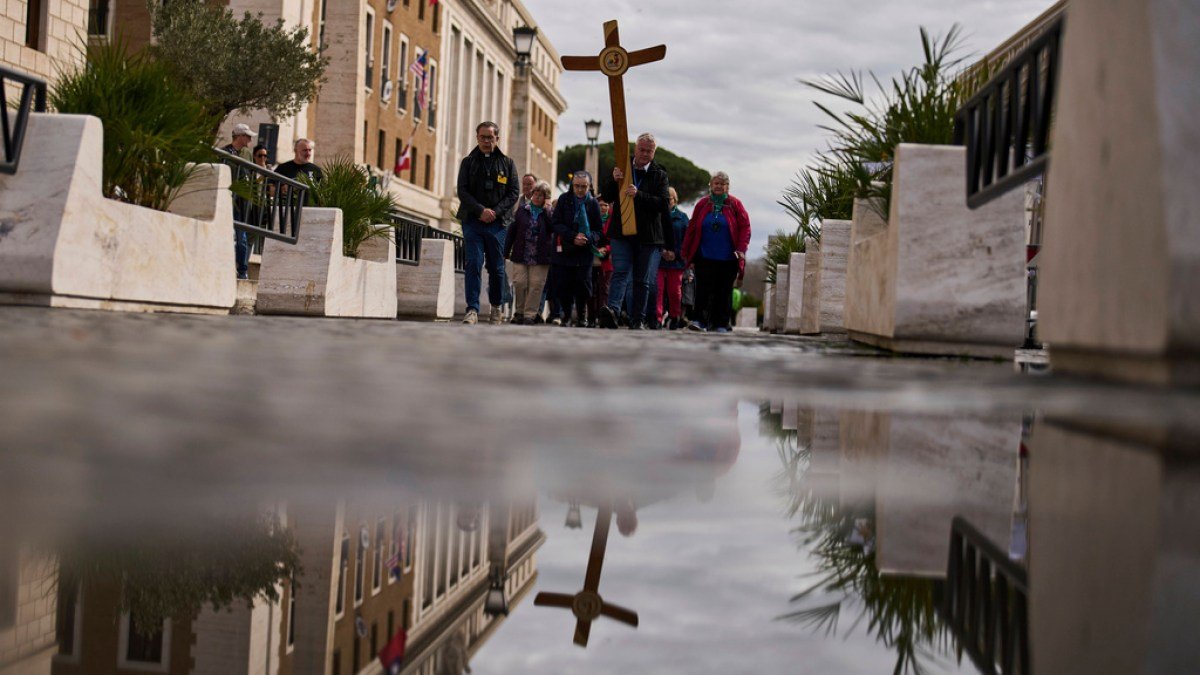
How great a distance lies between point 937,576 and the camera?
74.7 inches

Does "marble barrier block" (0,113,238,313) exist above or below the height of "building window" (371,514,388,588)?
Result: above

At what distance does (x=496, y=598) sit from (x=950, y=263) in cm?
677

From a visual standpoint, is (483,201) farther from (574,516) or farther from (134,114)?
(574,516)

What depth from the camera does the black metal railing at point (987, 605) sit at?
146 centimetres

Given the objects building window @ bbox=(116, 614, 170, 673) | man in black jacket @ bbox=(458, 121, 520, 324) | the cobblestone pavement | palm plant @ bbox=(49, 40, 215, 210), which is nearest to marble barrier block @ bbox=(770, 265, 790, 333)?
man in black jacket @ bbox=(458, 121, 520, 324)

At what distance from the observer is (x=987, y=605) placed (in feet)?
5.63

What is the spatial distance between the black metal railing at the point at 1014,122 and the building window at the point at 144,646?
202 inches

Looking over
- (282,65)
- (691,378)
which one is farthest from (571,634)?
(282,65)

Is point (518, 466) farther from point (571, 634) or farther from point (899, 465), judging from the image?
point (571, 634)

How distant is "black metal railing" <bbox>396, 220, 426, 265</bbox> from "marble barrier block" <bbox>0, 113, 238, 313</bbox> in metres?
9.97

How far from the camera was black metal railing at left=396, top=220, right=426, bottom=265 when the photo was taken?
21.2 meters

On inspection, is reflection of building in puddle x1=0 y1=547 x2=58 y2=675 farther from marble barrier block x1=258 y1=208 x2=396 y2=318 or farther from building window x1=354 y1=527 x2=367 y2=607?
marble barrier block x1=258 y1=208 x2=396 y2=318

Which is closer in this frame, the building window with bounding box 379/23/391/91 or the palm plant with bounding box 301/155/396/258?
the palm plant with bounding box 301/155/396/258

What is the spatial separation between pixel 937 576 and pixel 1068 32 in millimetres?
3480
